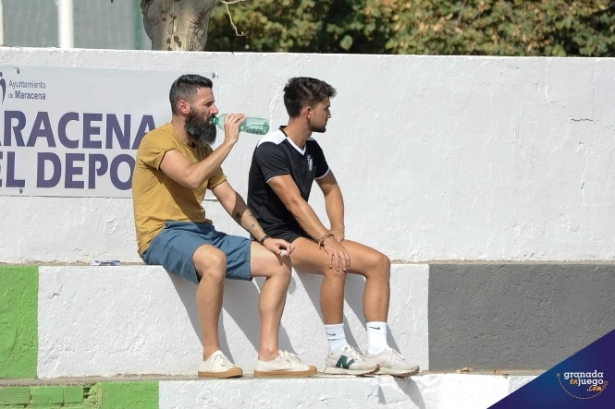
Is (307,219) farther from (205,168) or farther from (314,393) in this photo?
(314,393)

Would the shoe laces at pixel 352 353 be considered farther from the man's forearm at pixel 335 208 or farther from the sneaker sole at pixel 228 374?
the man's forearm at pixel 335 208

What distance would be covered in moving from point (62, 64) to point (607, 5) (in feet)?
21.0

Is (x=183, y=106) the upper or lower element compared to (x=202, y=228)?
upper

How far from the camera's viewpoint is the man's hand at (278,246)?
606 cm

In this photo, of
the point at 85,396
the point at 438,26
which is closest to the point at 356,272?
the point at 85,396

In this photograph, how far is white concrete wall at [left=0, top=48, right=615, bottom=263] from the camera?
6969 millimetres

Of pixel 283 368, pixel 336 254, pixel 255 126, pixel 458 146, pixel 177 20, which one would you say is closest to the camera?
pixel 283 368

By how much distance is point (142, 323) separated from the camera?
621 centimetres

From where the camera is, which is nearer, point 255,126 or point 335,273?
point 335,273

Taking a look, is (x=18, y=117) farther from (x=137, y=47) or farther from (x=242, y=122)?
(x=137, y=47)

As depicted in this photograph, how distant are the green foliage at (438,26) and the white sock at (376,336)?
19.1 feet

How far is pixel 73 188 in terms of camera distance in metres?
6.68

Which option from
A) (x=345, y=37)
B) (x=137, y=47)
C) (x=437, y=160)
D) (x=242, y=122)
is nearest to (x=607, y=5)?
(x=345, y=37)

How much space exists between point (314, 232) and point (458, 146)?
135 centimetres
